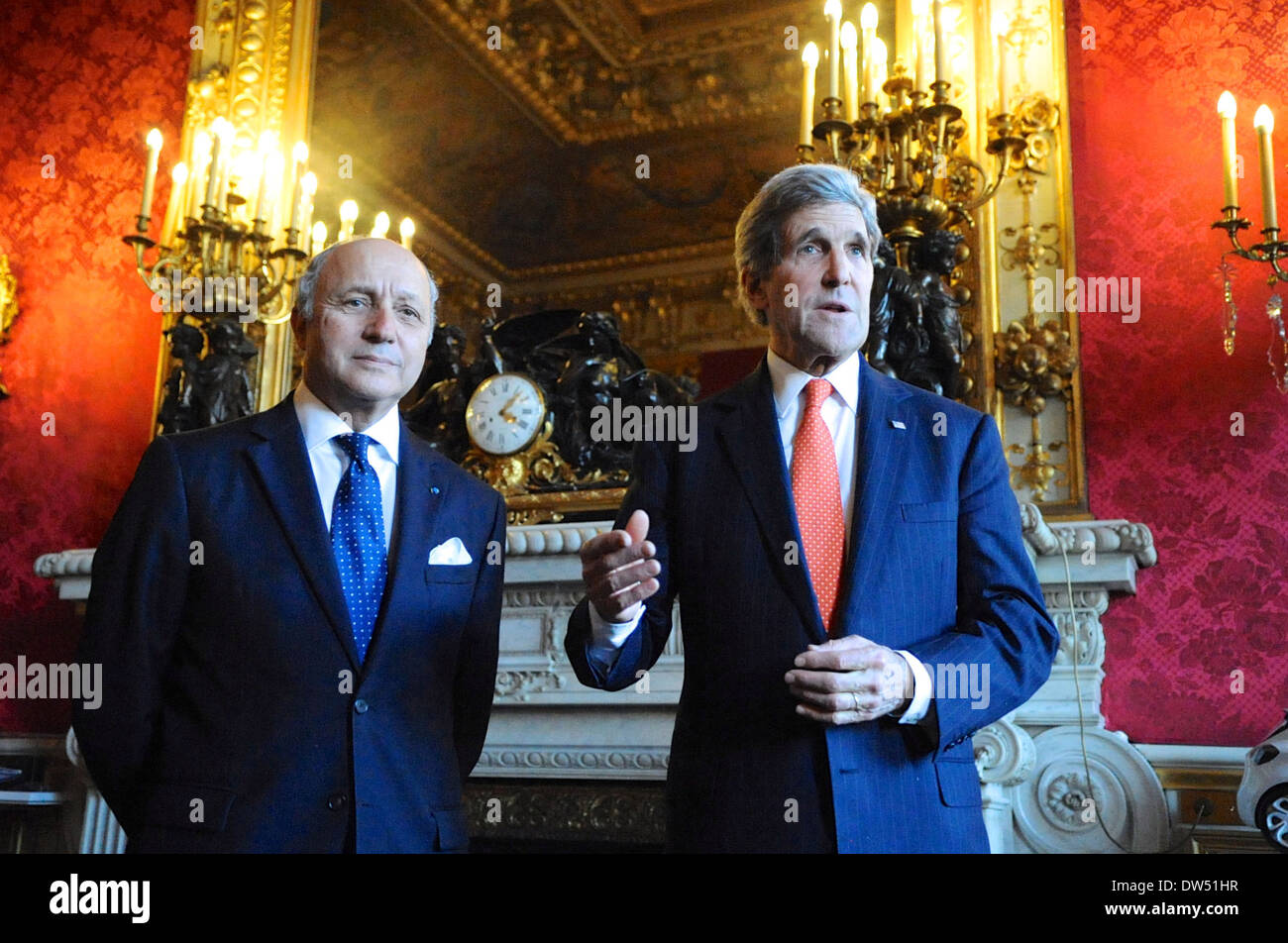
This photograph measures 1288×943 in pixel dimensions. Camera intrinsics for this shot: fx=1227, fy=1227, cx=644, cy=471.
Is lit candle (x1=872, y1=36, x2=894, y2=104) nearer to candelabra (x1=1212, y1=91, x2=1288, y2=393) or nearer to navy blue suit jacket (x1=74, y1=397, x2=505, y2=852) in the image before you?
candelabra (x1=1212, y1=91, x2=1288, y2=393)

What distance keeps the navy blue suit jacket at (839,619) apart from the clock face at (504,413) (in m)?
1.71

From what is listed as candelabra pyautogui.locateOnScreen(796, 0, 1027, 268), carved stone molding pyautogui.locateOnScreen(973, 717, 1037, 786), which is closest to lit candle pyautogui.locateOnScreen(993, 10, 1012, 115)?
candelabra pyautogui.locateOnScreen(796, 0, 1027, 268)

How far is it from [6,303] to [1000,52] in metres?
3.09

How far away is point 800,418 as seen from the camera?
4.75 feet

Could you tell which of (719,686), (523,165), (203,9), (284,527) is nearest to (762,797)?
(719,686)

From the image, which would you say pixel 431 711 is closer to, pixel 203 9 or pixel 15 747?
pixel 15 747

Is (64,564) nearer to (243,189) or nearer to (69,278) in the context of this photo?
(69,278)

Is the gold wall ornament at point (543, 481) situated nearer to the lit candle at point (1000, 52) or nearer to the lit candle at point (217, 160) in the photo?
the lit candle at point (217, 160)

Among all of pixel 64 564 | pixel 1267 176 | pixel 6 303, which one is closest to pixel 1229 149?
pixel 1267 176

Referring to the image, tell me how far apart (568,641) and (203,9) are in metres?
3.42

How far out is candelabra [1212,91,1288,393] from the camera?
8.16 ft

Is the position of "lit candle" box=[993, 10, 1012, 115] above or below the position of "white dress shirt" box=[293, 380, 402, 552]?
above

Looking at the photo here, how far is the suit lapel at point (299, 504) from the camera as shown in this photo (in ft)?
4.74

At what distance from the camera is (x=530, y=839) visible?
9.76 ft
